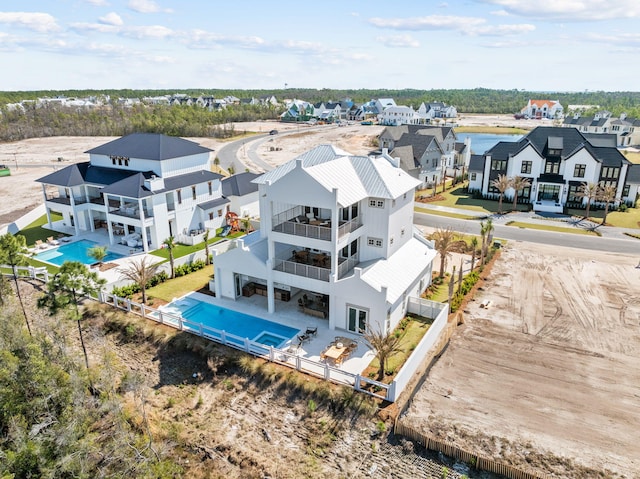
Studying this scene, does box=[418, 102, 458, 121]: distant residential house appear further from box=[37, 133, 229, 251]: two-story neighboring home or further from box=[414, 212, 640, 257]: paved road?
box=[37, 133, 229, 251]: two-story neighboring home

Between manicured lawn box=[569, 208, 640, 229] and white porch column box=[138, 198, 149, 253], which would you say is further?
manicured lawn box=[569, 208, 640, 229]

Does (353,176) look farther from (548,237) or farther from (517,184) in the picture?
(517,184)

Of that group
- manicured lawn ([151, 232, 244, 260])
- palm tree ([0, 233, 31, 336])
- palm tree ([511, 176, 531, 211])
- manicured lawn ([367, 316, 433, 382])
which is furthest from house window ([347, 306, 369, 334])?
palm tree ([511, 176, 531, 211])

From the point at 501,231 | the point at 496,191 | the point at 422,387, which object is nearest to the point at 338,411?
the point at 422,387

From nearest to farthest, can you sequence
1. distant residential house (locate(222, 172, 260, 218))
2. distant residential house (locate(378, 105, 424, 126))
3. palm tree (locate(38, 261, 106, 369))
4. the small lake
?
palm tree (locate(38, 261, 106, 369)) < distant residential house (locate(222, 172, 260, 218)) < the small lake < distant residential house (locate(378, 105, 424, 126))

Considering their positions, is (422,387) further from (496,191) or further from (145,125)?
(145,125)

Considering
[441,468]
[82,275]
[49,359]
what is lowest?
[441,468]

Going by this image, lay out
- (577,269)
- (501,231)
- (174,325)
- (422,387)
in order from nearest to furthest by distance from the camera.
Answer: (422,387), (174,325), (577,269), (501,231)
